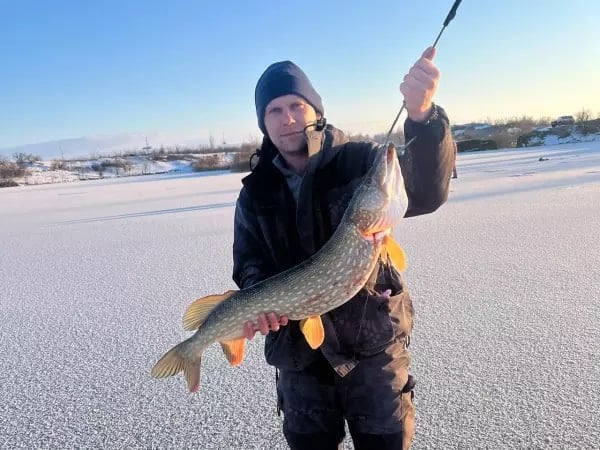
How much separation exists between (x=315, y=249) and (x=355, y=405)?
1.96ft

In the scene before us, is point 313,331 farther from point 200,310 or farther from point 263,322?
point 200,310

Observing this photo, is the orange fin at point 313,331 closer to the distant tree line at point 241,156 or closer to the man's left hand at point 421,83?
the man's left hand at point 421,83

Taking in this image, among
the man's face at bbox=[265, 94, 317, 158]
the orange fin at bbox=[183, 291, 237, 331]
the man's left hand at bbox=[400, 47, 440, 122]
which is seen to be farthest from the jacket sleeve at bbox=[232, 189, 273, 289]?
the man's left hand at bbox=[400, 47, 440, 122]

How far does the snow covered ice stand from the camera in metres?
2.00

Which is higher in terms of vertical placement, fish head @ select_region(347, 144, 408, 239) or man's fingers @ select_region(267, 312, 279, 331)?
fish head @ select_region(347, 144, 408, 239)

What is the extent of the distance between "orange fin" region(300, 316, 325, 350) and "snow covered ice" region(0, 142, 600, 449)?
62 cm

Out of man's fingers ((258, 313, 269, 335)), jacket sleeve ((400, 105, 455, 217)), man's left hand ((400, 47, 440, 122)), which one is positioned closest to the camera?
man's left hand ((400, 47, 440, 122))

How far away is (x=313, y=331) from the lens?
1.63m

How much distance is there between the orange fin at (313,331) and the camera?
1613mm

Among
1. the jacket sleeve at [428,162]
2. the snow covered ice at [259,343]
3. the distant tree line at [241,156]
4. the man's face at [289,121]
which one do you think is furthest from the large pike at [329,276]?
the distant tree line at [241,156]

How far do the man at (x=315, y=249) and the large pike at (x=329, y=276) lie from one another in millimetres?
77

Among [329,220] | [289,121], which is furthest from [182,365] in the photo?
[289,121]

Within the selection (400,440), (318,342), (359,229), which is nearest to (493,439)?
(400,440)

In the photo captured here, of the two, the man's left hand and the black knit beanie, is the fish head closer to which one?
the man's left hand
